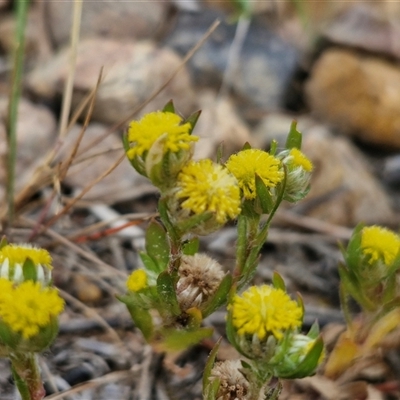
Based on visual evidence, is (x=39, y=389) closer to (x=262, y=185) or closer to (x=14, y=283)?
(x=14, y=283)

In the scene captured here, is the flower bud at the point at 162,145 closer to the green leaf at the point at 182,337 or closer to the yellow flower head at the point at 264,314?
the yellow flower head at the point at 264,314

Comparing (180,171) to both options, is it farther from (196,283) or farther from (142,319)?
(142,319)

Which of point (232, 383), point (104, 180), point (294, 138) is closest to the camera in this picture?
point (232, 383)

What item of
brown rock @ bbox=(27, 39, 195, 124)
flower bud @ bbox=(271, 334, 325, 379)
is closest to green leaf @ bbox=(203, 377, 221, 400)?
flower bud @ bbox=(271, 334, 325, 379)

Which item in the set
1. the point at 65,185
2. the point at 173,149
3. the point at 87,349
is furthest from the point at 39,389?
the point at 65,185

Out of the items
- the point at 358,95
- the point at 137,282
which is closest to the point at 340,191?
the point at 358,95

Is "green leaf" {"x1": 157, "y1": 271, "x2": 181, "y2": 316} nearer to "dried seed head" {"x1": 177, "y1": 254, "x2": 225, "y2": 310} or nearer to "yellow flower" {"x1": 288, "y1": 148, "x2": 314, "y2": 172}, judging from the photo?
"dried seed head" {"x1": 177, "y1": 254, "x2": 225, "y2": 310}
